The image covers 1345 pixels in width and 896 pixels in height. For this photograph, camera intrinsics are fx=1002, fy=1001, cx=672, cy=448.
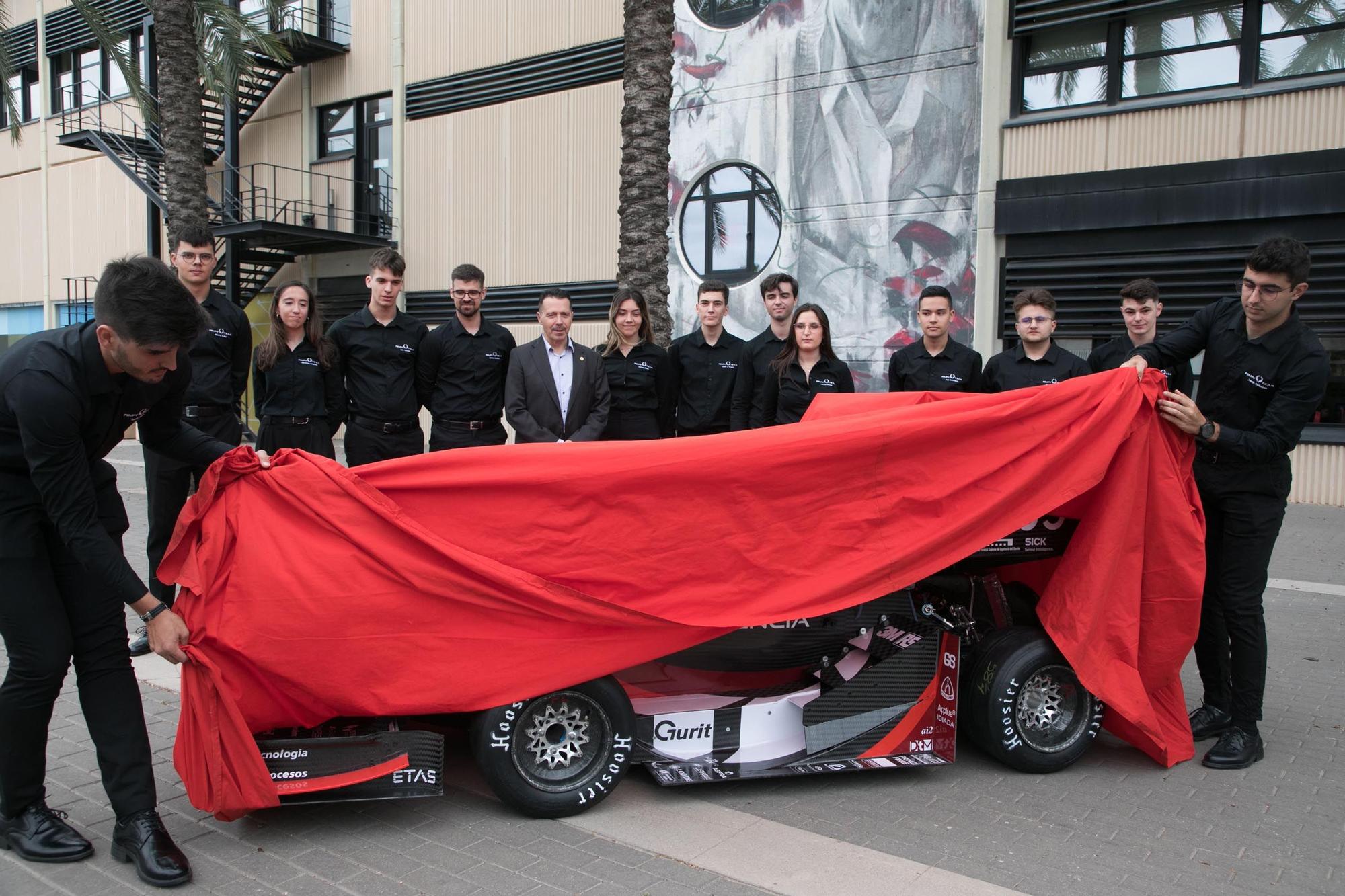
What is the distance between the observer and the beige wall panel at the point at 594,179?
17.1m

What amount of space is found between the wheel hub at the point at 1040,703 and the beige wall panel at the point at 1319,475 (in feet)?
29.7

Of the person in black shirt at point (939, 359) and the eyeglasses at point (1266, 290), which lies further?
Result: the person in black shirt at point (939, 359)

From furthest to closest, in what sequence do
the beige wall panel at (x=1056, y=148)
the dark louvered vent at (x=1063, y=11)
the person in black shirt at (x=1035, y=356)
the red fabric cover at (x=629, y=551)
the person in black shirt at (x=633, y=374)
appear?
the beige wall panel at (x=1056, y=148)
the dark louvered vent at (x=1063, y=11)
the person in black shirt at (x=633, y=374)
the person in black shirt at (x=1035, y=356)
the red fabric cover at (x=629, y=551)

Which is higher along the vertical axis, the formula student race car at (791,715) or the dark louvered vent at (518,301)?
the dark louvered vent at (518,301)

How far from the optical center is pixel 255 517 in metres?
3.63

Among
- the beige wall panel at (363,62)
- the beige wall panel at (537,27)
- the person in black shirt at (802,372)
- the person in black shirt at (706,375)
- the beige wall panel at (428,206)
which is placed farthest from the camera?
the beige wall panel at (363,62)

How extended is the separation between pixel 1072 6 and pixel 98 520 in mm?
13036

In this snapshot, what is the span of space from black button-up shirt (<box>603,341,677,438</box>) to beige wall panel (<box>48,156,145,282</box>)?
19762mm

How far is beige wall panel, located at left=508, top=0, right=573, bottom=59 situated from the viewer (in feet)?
58.1

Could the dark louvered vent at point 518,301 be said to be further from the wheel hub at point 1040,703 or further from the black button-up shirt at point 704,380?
the wheel hub at point 1040,703

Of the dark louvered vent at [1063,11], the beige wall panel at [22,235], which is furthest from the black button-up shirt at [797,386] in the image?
the beige wall panel at [22,235]

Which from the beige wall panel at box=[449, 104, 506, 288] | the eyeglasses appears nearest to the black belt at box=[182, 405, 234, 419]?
the eyeglasses

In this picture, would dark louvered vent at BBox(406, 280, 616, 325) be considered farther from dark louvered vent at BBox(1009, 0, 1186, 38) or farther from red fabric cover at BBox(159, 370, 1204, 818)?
red fabric cover at BBox(159, 370, 1204, 818)

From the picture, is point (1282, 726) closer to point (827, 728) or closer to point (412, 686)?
point (827, 728)
